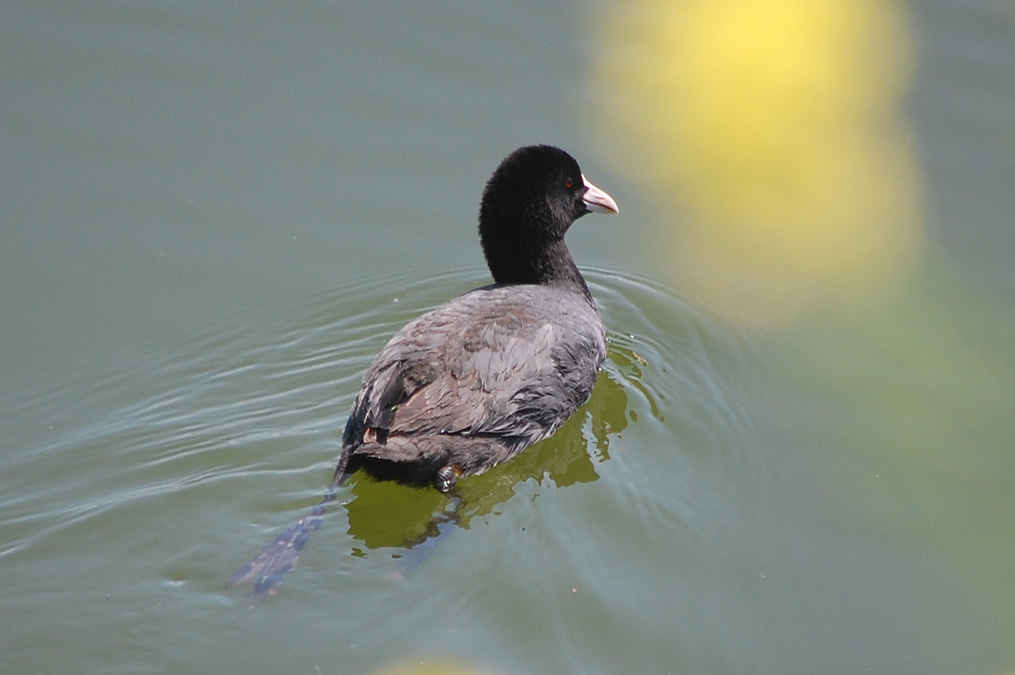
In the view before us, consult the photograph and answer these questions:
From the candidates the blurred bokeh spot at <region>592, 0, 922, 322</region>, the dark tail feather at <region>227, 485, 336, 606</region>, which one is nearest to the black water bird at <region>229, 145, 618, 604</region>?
the dark tail feather at <region>227, 485, 336, 606</region>

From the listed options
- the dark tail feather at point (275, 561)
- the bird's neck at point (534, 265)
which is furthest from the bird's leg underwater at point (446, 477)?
the bird's neck at point (534, 265)

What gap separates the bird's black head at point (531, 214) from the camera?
6262 millimetres

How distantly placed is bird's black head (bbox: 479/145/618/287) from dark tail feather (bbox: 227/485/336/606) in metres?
1.98

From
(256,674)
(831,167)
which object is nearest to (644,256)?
(831,167)

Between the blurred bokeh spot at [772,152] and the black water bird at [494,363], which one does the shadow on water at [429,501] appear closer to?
the black water bird at [494,363]

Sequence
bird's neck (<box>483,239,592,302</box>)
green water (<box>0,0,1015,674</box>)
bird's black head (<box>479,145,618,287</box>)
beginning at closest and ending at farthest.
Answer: green water (<box>0,0,1015,674</box>)
bird's black head (<box>479,145,618,287</box>)
bird's neck (<box>483,239,592,302</box>)

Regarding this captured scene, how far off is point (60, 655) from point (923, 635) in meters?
3.13

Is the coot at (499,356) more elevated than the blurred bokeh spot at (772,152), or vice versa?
the blurred bokeh spot at (772,152)

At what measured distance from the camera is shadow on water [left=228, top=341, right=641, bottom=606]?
185 inches

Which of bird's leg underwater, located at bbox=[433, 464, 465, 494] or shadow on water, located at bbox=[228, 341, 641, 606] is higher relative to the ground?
bird's leg underwater, located at bbox=[433, 464, 465, 494]

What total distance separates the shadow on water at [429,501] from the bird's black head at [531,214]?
808 millimetres

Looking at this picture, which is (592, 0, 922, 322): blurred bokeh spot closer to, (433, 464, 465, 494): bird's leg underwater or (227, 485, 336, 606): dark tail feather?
(433, 464, 465, 494): bird's leg underwater

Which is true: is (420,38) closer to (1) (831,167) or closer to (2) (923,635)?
(1) (831,167)

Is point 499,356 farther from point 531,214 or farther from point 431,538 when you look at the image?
point 531,214
